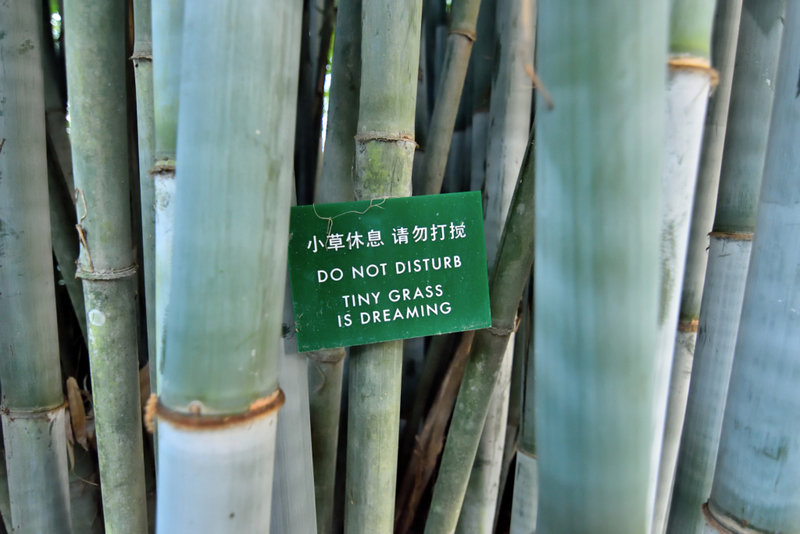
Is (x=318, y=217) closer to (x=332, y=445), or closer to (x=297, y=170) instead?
(x=332, y=445)

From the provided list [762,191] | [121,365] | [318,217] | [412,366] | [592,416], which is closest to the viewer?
[592,416]

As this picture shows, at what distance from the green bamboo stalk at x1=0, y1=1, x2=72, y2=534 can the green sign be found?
39cm

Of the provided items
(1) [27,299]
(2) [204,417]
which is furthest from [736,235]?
(1) [27,299]

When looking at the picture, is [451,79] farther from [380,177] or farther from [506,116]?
[380,177]

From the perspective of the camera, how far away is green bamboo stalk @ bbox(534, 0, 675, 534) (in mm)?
225

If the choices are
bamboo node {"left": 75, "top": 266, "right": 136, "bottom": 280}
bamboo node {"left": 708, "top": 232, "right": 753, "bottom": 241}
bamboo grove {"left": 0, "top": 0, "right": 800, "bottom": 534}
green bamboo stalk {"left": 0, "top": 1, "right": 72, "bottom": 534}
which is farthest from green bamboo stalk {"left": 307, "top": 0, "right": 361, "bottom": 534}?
bamboo node {"left": 708, "top": 232, "right": 753, "bottom": 241}

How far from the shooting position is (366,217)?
508 mm

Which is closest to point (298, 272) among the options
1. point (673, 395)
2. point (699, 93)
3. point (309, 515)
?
point (309, 515)

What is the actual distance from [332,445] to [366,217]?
0.34 m

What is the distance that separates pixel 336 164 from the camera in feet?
2.20

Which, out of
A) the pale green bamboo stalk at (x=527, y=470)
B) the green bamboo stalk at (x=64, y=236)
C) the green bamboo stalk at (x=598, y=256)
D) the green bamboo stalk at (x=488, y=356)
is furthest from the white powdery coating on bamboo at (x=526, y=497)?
the green bamboo stalk at (x=64, y=236)

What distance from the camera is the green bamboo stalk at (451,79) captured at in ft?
2.40

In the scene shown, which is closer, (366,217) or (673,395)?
(366,217)

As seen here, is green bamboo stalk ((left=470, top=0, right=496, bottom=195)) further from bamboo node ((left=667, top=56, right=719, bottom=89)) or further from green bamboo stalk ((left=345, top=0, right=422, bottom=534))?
bamboo node ((left=667, top=56, right=719, bottom=89))
